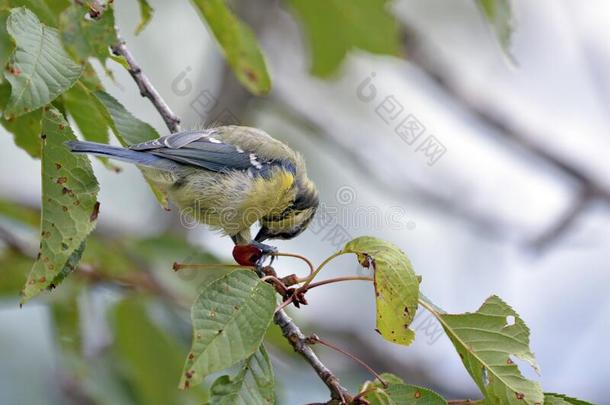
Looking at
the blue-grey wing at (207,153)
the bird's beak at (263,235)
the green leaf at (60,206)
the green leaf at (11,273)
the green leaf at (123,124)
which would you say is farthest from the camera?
the green leaf at (11,273)

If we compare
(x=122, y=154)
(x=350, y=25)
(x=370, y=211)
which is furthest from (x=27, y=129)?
(x=370, y=211)

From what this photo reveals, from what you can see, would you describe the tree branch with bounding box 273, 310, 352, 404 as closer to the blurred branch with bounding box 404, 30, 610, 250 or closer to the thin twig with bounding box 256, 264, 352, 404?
the thin twig with bounding box 256, 264, 352, 404

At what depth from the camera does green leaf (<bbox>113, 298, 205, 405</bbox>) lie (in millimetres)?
3381

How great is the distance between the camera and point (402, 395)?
191 cm

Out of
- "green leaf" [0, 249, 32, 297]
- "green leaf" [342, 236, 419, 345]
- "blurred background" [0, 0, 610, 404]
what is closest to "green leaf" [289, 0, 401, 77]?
"blurred background" [0, 0, 610, 404]

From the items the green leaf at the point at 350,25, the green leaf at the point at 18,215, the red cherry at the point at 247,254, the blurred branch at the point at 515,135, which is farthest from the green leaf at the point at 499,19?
the blurred branch at the point at 515,135

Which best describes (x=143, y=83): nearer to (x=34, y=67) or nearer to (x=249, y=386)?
(x=34, y=67)

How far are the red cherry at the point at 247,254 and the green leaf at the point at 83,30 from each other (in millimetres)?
731

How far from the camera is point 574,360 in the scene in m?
5.82

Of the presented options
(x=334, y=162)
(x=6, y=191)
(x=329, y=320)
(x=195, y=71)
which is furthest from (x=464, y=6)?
(x=6, y=191)

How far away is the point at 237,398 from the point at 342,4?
1.50 m

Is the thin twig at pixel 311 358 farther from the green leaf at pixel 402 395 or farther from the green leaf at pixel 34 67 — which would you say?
the green leaf at pixel 34 67

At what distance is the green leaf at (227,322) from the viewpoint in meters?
1.65

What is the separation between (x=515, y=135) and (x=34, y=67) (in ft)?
12.0
